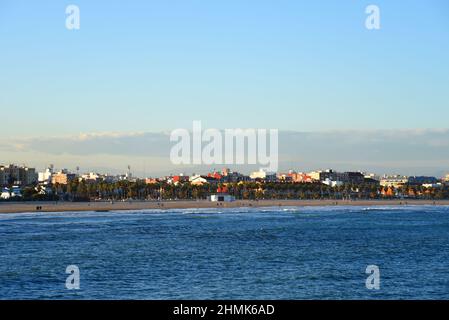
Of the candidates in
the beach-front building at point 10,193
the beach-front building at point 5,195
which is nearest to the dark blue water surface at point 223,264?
the beach-front building at point 5,195

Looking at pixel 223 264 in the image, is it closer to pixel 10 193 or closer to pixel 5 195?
pixel 5 195

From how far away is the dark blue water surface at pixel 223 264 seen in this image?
119 ft

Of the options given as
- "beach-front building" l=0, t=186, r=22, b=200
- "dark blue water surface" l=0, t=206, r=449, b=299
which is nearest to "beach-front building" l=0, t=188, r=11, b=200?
"beach-front building" l=0, t=186, r=22, b=200

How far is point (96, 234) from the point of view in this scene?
7350 centimetres

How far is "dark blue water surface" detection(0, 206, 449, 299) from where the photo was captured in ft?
119

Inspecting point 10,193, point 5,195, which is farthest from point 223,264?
point 10,193

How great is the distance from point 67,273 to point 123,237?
27.3 metres

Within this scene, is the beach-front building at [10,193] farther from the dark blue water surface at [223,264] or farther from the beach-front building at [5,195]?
the dark blue water surface at [223,264]

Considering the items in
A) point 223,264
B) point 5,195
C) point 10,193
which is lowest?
point 223,264

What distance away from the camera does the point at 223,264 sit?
4700cm

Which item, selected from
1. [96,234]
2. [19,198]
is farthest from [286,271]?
[19,198]

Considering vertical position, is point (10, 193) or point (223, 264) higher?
point (10, 193)
